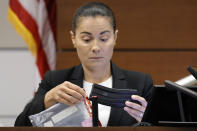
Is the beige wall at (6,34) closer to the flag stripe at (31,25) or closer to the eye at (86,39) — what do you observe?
the flag stripe at (31,25)

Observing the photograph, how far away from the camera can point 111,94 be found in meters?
1.41

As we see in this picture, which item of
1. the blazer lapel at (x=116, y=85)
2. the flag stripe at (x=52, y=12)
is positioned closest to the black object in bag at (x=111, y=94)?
the blazer lapel at (x=116, y=85)

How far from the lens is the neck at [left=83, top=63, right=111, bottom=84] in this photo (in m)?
1.78

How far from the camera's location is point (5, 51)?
3.07 m

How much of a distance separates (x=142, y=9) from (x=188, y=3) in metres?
0.33

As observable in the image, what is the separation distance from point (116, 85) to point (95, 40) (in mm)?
250

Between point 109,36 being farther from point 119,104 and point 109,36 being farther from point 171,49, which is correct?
point 171,49

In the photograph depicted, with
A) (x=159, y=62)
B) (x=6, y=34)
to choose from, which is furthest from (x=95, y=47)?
(x=6, y=34)

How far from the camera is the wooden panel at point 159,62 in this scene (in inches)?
106

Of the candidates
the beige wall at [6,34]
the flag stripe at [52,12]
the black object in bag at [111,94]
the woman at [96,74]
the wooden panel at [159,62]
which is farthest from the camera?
the beige wall at [6,34]

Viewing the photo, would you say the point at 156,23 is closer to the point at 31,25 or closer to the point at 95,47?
the point at 31,25

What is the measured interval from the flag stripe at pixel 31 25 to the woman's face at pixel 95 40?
41.5 inches

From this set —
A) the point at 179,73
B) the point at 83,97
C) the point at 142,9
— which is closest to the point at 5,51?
the point at 142,9

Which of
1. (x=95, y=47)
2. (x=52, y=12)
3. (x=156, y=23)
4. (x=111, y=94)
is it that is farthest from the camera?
(x=52, y=12)
